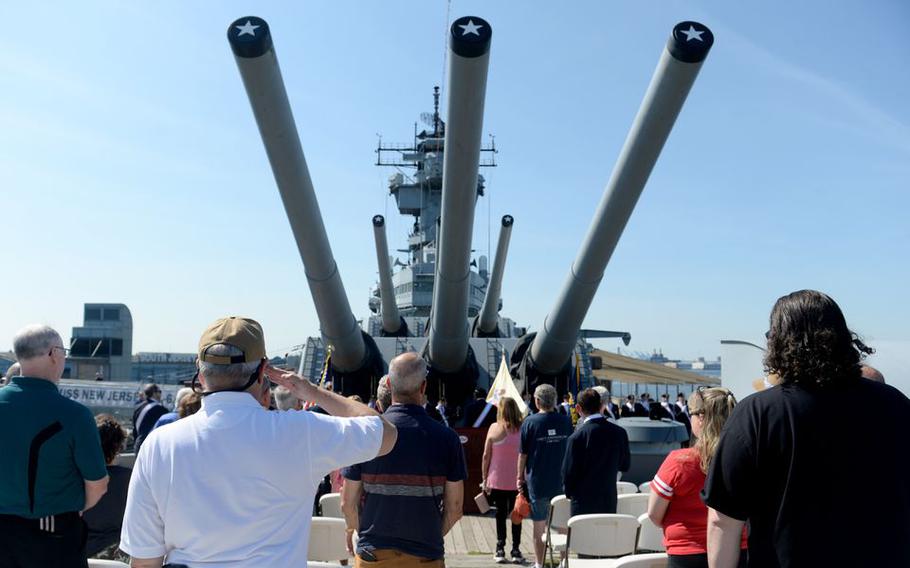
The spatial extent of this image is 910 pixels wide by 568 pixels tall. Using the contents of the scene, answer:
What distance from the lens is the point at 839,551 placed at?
70.2 inches

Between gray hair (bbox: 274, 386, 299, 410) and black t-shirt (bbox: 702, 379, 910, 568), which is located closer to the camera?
black t-shirt (bbox: 702, 379, 910, 568)

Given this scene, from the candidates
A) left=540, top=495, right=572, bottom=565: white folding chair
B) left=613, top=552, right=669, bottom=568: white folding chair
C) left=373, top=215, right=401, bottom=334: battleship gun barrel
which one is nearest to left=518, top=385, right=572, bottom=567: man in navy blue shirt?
left=540, top=495, right=572, bottom=565: white folding chair

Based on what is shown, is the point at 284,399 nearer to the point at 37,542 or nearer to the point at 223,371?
the point at 37,542

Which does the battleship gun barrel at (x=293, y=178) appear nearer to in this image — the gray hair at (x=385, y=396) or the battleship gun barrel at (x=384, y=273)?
the battleship gun barrel at (x=384, y=273)

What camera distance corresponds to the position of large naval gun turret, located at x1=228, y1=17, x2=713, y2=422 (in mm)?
6059

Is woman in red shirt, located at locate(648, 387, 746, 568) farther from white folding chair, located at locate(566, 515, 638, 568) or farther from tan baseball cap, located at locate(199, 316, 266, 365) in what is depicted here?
tan baseball cap, located at locate(199, 316, 266, 365)

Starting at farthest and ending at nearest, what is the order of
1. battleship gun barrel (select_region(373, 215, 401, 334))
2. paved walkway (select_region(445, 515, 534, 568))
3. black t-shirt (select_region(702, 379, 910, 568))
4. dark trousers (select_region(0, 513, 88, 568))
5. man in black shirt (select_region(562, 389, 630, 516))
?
battleship gun barrel (select_region(373, 215, 401, 334)), paved walkway (select_region(445, 515, 534, 568)), man in black shirt (select_region(562, 389, 630, 516)), dark trousers (select_region(0, 513, 88, 568)), black t-shirt (select_region(702, 379, 910, 568))

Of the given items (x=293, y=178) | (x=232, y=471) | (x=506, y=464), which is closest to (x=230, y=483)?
(x=232, y=471)

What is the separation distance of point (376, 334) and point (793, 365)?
1299 cm

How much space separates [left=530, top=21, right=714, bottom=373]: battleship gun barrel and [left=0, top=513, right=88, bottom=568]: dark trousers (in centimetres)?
529

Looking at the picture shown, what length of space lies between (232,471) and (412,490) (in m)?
1.14

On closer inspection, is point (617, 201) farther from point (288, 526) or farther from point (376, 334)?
point (376, 334)

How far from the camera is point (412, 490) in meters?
2.86

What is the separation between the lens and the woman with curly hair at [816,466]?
1.80m
